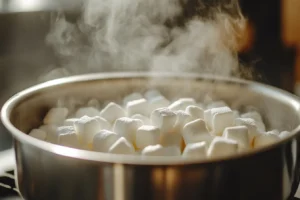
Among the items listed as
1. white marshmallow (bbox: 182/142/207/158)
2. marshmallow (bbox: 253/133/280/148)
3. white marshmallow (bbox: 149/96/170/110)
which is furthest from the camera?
white marshmallow (bbox: 149/96/170/110)

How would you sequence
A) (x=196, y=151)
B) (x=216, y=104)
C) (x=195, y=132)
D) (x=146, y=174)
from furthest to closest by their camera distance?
(x=216, y=104)
(x=195, y=132)
(x=196, y=151)
(x=146, y=174)

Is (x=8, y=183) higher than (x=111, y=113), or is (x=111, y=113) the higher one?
(x=111, y=113)

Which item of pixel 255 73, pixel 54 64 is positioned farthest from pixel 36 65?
pixel 255 73

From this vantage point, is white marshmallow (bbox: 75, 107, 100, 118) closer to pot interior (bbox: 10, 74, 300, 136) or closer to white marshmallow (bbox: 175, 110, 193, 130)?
pot interior (bbox: 10, 74, 300, 136)

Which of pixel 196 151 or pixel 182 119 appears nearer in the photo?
pixel 196 151

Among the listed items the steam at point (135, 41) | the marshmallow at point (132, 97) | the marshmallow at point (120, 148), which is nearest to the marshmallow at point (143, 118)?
the marshmallow at point (132, 97)

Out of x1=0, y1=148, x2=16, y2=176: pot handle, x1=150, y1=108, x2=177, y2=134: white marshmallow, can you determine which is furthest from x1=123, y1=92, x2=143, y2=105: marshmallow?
x1=0, y1=148, x2=16, y2=176: pot handle

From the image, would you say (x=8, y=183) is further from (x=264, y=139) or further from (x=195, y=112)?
(x=264, y=139)

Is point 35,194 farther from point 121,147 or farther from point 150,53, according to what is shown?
point 150,53

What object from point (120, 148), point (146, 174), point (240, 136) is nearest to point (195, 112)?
point (240, 136)
